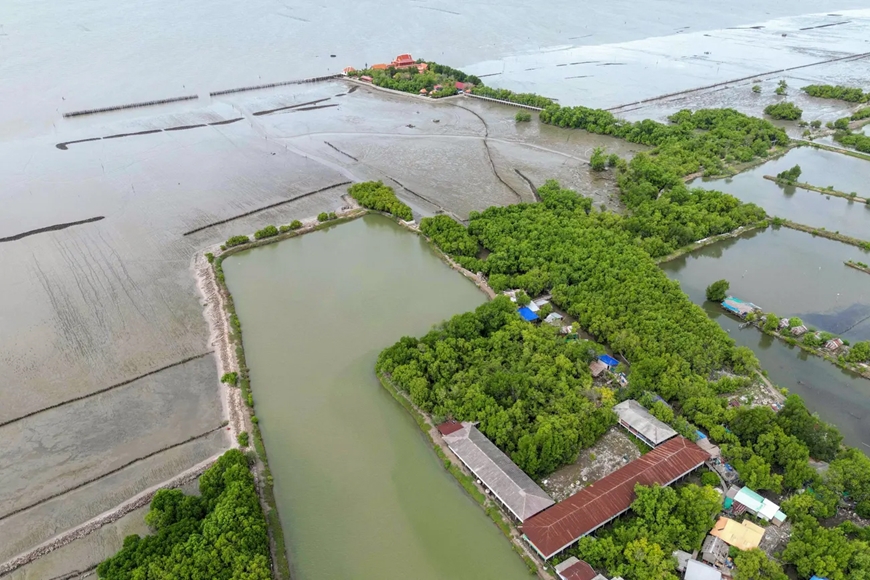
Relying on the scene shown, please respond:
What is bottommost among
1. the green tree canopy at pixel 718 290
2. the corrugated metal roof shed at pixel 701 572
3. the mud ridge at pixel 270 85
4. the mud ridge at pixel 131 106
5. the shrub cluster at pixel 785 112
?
the corrugated metal roof shed at pixel 701 572

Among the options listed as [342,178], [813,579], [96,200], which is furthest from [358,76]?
[813,579]

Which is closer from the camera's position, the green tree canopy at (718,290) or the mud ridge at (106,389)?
the mud ridge at (106,389)

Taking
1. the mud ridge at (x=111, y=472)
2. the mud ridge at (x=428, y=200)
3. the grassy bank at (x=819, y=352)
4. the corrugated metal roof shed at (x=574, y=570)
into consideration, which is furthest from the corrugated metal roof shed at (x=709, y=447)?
the mud ridge at (x=428, y=200)

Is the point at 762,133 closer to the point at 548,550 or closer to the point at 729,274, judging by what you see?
the point at 729,274

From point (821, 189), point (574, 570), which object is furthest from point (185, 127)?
point (821, 189)

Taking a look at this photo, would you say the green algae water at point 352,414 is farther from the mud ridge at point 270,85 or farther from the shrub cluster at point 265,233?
the mud ridge at point 270,85

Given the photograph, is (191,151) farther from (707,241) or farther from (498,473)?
(707,241)
